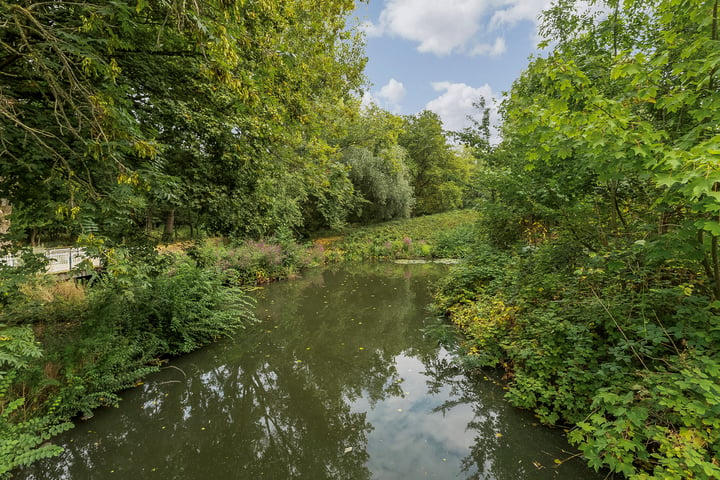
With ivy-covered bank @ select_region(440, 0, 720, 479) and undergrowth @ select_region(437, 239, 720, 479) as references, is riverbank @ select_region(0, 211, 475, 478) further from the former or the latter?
undergrowth @ select_region(437, 239, 720, 479)

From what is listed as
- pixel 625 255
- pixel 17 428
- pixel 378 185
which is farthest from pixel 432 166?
pixel 17 428

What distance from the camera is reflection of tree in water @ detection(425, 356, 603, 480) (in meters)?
2.82

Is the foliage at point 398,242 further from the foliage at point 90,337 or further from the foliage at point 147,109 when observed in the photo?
the foliage at point 90,337

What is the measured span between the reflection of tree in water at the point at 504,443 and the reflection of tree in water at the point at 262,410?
1070 millimetres

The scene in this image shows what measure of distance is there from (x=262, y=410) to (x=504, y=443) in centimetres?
298

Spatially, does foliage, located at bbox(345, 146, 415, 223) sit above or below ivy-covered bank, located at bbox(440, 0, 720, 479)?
above

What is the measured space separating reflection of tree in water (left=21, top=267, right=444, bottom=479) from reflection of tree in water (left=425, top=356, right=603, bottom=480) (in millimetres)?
1070

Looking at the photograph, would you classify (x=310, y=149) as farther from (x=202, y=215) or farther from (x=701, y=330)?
(x=701, y=330)

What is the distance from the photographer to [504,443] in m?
3.22

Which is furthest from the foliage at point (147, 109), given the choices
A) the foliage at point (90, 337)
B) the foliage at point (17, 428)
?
the foliage at point (17, 428)

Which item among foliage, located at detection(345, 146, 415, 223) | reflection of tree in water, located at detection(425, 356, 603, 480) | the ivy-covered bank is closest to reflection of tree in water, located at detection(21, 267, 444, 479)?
reflection of tree in water, located at detection(425, 356, 603, 480)

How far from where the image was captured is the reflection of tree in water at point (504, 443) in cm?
282

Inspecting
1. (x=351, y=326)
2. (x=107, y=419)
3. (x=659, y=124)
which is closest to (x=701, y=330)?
(x=659, y=124)

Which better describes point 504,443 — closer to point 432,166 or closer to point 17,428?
point 17,428
